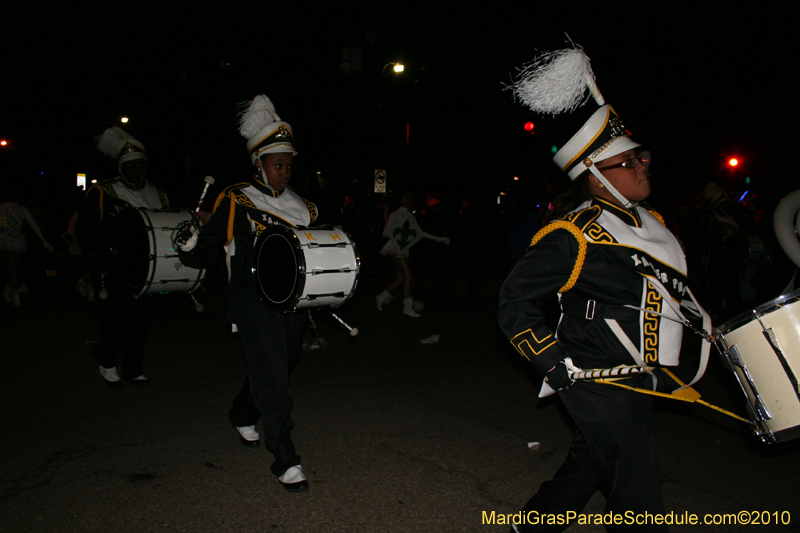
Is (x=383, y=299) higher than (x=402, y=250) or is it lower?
lower

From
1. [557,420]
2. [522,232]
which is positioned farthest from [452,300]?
[557,420]

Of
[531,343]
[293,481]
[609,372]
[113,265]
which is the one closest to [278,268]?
[293,481]

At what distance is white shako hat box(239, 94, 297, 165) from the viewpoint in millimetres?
3955

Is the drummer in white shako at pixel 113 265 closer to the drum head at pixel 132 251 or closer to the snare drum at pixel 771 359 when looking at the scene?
the drum head at pixel 132 251

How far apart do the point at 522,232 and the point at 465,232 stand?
1.35m

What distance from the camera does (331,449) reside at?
4.25 meters

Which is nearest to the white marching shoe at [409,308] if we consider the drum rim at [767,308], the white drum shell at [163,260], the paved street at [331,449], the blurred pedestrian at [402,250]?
the blurred pedestrian at [402,250]

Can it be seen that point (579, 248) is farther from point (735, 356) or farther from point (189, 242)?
point (189, 242)

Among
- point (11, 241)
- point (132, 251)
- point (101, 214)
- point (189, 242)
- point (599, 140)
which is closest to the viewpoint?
point (599, 140)

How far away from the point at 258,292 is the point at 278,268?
0.71ft

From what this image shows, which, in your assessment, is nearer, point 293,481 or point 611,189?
point 611,189

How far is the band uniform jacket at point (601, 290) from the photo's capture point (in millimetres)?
2318

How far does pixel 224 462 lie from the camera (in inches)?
156

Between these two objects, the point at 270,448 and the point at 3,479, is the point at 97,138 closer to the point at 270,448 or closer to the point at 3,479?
the point at 3,479
